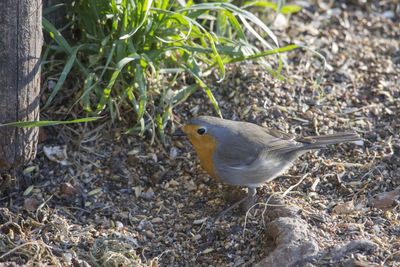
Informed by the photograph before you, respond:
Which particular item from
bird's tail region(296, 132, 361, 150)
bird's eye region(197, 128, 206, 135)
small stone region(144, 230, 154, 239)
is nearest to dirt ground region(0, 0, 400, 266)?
small stone region(144, 230, 154, 239)

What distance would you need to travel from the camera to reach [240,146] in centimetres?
444

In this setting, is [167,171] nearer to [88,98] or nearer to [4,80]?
[88,98]

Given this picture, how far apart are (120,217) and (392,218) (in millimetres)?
2036

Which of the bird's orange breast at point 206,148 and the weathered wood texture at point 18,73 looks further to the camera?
the bird's orange breast at point 206,148

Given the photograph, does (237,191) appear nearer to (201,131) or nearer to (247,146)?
(247,146)

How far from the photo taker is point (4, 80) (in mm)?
3564

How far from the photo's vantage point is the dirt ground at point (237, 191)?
3.65 meters

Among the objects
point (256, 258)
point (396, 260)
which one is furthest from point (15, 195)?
point (396, 260)

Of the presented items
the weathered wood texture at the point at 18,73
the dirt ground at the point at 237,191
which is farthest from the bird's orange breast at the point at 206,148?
the weathered wood texture at the point at 18,73

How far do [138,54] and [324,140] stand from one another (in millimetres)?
1676

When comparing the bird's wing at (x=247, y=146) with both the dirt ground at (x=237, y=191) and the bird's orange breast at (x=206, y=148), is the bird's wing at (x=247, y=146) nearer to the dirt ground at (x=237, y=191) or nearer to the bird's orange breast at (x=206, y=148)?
the bird's orange breast at (x=206, y=148)

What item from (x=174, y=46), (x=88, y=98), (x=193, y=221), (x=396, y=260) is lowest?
(x=193, y=221)

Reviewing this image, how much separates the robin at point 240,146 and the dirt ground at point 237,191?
204mm

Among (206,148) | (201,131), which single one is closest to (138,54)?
(201,131)
